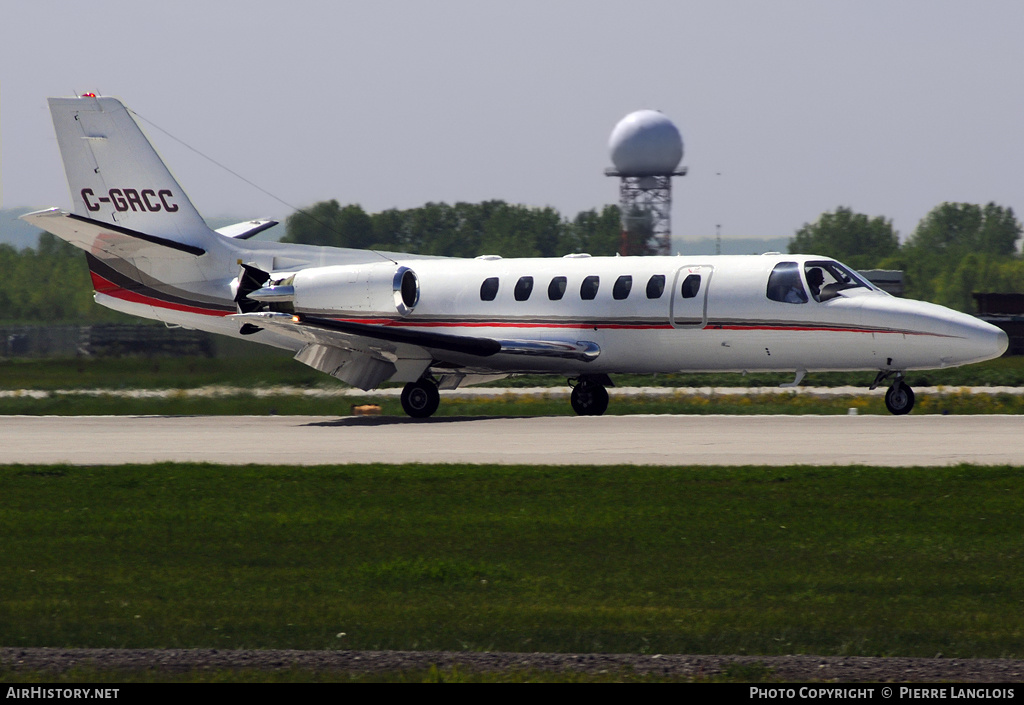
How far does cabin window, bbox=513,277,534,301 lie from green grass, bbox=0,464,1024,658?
11249 millimetres

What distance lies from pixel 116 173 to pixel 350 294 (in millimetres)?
6488

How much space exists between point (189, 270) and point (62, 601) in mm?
20569

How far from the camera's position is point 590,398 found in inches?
1074

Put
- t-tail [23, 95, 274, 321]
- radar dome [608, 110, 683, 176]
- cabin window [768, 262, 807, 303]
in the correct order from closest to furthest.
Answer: cabin window [768, 262, 807, 303] < t-tail [23, 95, 274, 321] < radar dome [608, 110, 683, 176]

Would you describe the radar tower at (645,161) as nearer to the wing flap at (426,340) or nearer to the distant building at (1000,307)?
the distant building at (1000,307)

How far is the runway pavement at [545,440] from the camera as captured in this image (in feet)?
56.6

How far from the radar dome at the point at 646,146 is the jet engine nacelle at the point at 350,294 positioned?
3898 cm

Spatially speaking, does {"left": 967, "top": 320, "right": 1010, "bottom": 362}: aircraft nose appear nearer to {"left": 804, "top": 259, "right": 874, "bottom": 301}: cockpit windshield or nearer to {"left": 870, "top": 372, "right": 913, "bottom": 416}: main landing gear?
{"left": 870, "top": 372, "right": 913, "bottom": 416}: main landing gear

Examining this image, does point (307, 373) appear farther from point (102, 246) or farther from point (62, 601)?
point (62, 601)

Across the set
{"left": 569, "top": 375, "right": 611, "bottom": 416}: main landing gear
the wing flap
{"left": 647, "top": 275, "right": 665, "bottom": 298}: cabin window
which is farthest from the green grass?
{"left": 569, "top": 375, "right": 611, "bottom": 416}: main landing gear

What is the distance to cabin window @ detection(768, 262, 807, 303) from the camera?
2412 centimetres

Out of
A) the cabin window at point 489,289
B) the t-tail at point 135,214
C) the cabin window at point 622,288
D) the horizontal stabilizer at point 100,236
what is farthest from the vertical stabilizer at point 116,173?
the cabin window at point 622,288

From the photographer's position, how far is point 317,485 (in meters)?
15.0
